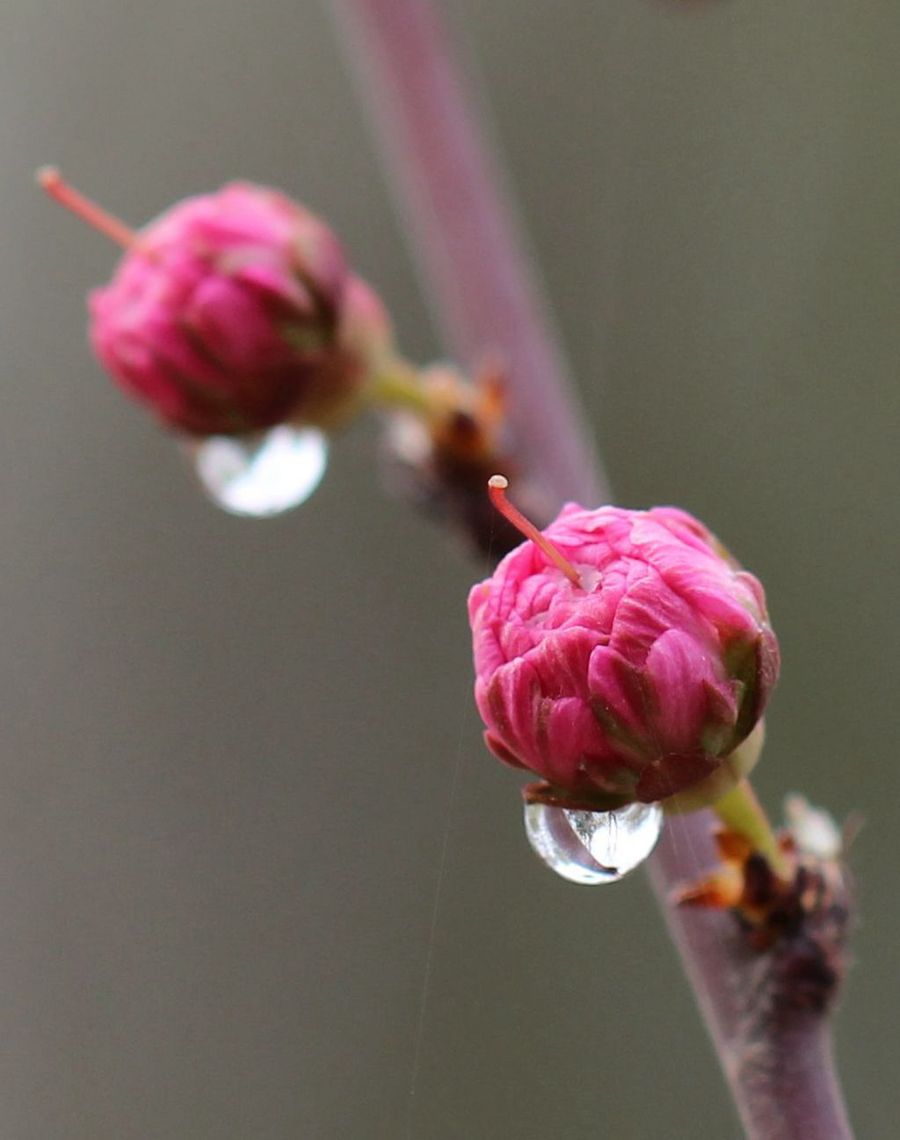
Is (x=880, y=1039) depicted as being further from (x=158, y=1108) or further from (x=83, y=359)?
(x=83, y=359)

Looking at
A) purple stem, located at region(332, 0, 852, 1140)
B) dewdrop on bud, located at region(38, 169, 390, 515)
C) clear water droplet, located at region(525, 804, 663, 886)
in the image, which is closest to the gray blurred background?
purple stem, located at region(332, 0, 852, 1140)

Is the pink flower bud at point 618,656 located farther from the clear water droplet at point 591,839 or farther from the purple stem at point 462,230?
the purple stem at point 462,230

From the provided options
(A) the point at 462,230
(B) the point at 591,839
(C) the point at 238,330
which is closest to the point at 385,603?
(A) the point at 462,230

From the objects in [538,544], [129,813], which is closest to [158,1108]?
[129,813]

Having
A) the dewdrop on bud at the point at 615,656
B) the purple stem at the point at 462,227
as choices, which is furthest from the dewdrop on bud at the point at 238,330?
the dewdrop on bud at the point at 615,656

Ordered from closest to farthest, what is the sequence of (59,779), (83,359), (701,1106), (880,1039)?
(701,1106), (880,1039), (59,779), (83,359)

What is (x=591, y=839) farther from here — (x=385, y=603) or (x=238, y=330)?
(x=385, y=603)
